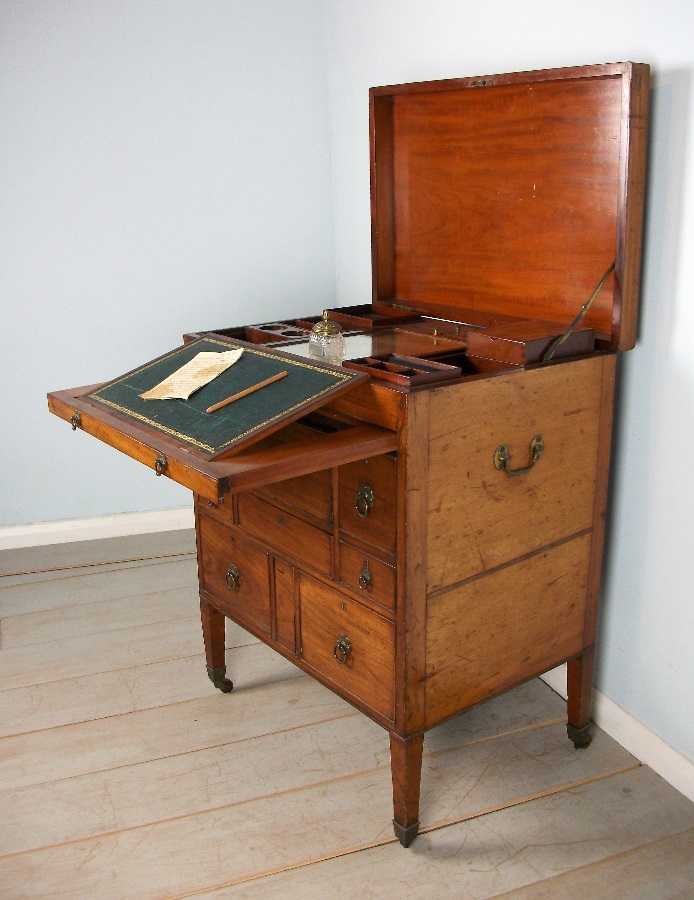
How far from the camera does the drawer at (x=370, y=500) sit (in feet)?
6.05

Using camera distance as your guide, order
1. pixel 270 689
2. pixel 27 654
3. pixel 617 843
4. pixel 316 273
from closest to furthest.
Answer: pixel 617 843
pixel 270 689
pixel 27 654
pixel 316 273

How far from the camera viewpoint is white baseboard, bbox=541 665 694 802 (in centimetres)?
217

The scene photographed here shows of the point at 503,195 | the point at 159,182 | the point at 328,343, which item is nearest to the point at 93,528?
the point at 159,182

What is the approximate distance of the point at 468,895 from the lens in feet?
6.23

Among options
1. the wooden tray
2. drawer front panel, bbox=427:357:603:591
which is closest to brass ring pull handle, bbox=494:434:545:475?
drawer front panel, bbox=427:357:603:591

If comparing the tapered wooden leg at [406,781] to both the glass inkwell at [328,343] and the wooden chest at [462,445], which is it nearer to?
the wooden chest at [462,445]

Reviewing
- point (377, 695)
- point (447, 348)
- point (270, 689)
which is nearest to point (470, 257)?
point (447, 348)

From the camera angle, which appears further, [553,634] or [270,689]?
[270,689]

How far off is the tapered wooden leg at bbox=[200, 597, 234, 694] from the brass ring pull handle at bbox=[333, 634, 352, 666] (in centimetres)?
63

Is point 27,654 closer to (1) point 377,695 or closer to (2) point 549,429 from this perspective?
(1) point 377,695

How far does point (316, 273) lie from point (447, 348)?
1.57 metres

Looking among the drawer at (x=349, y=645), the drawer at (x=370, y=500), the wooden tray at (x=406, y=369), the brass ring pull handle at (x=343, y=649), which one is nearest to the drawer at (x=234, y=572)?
the drawer at (x=349, y=645)

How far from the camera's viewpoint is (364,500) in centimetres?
190

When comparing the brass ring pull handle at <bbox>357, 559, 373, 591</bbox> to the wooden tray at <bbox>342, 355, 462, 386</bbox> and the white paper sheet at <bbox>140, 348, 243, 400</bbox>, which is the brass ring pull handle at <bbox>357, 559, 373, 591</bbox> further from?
the white paper sheet at <bbox>140, 348, 243, 400</bbox>
